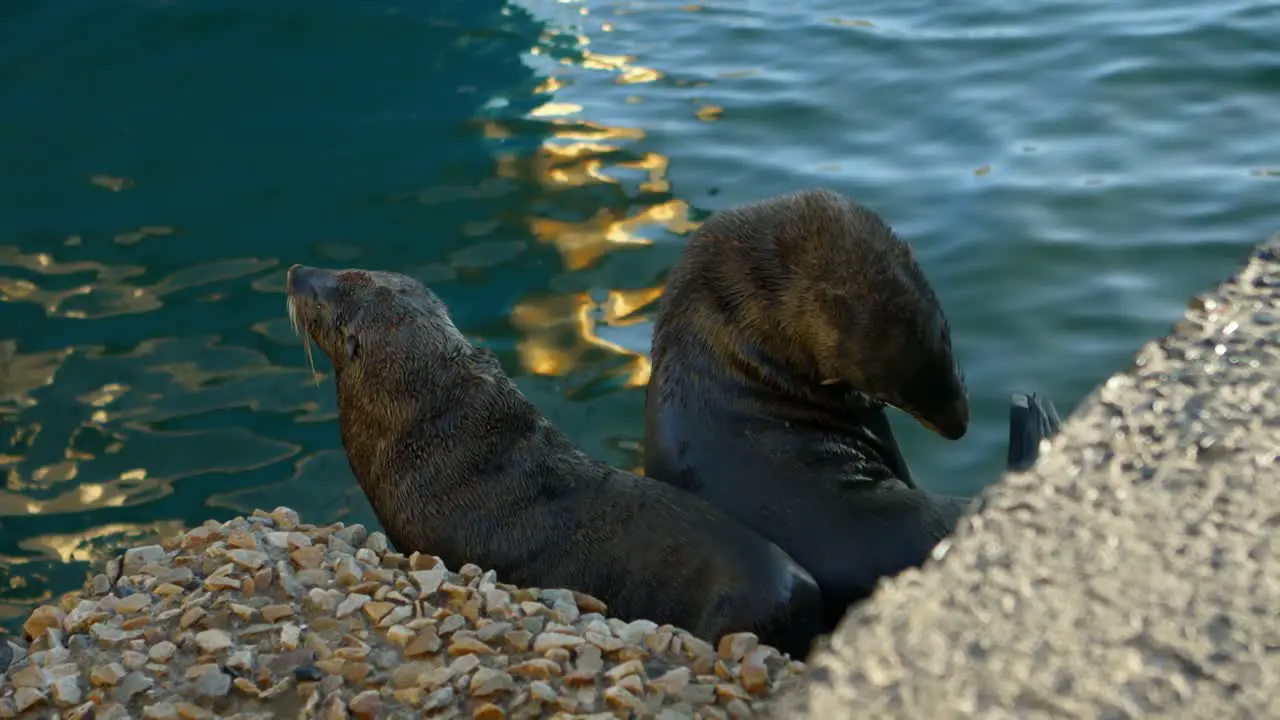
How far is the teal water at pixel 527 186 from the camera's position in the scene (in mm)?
5895

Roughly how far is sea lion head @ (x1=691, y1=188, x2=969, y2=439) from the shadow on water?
150 centimetres

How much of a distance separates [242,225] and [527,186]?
1.42 meters

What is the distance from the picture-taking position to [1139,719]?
4.12 ft

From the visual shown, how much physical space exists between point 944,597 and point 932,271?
5.39m

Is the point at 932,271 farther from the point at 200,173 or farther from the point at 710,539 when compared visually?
the point at 200,173

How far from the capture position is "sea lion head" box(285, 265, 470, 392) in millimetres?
4305

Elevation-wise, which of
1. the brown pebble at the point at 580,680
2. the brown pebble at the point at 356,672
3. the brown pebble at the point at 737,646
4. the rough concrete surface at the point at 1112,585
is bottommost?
the brown pebble at the point at 356,672

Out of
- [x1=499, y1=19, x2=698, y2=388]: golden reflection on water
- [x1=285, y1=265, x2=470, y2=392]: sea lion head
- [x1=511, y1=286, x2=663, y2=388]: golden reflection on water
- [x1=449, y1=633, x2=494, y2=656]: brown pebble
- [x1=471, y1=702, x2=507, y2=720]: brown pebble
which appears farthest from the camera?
[x1=499, y1=19, x2=698, y2=388]: golden reflection on water

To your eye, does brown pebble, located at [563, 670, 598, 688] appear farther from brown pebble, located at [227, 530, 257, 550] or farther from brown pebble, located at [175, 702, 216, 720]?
brown pebble, located at [227, 530, 257, 550]

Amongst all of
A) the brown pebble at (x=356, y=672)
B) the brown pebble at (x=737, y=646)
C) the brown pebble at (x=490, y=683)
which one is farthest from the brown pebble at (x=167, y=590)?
the brown pebble at (x=737, y=646)

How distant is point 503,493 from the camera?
4051mm

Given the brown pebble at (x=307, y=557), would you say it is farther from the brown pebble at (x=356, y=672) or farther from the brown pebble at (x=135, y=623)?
the brown pebble at (x=356, y=672)

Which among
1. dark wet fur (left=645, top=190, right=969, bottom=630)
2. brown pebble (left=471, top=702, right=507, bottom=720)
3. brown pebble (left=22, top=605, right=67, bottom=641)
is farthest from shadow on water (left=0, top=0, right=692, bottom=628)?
brown pebble (left=471, top=702, right=507, bottom=720)

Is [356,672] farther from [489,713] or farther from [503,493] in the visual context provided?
[503,493]
